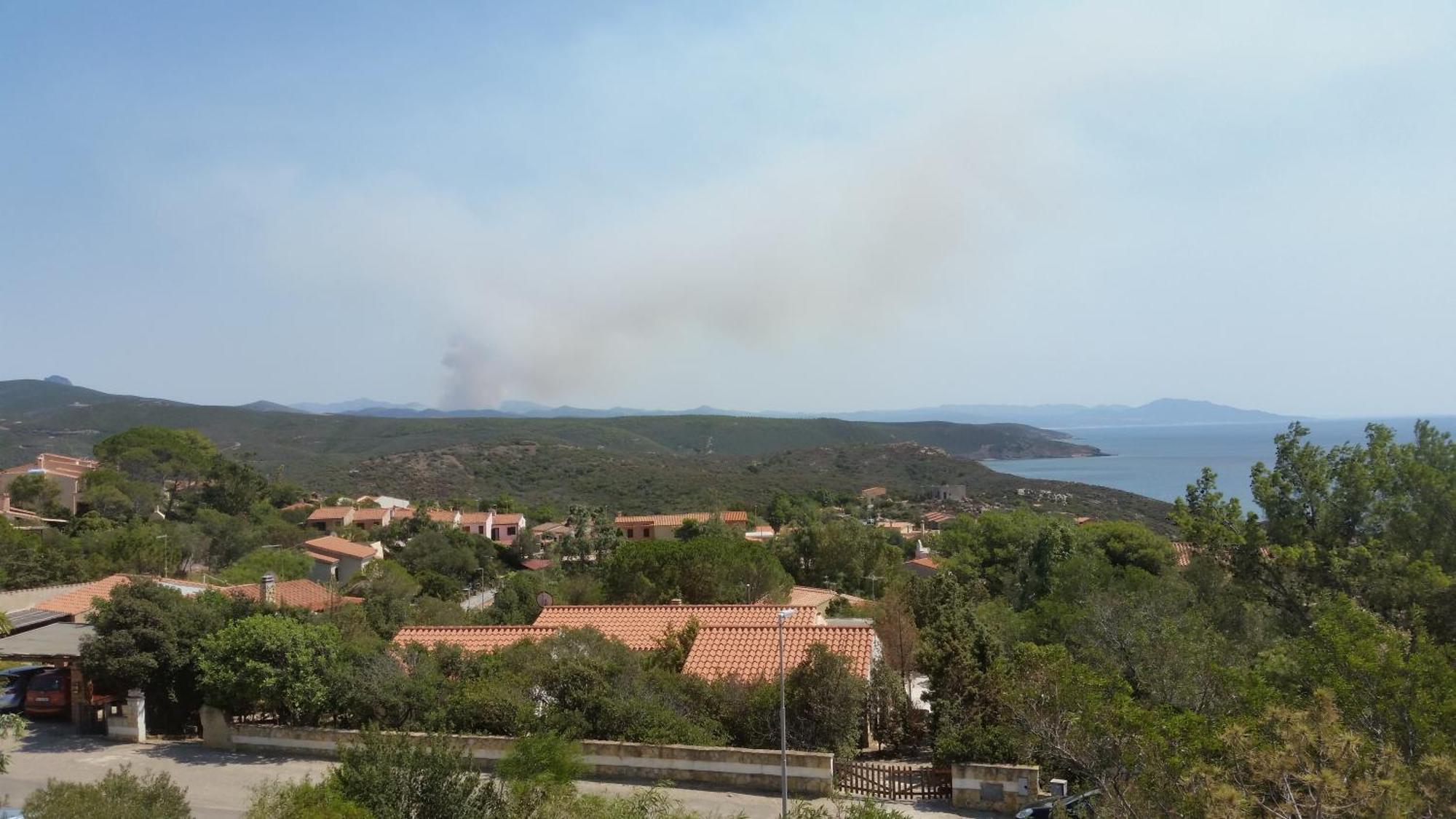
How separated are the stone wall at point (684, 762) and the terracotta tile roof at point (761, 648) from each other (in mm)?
2698

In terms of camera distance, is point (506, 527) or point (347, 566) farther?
point (506, 527)

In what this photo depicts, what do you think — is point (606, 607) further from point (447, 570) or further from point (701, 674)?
point (447, 570)

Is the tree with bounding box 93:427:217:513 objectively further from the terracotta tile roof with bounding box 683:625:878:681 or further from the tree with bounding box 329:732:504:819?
the tree with bounding box 329:732:504:819

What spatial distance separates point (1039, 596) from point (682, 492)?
6329 centimetres

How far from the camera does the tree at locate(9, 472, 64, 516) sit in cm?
4600

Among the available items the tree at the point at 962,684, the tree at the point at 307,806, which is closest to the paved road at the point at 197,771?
the tree at the point at 962,684

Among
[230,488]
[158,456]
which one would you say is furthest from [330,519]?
[158,456]

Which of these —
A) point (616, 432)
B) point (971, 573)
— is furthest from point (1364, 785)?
point (616, 432)

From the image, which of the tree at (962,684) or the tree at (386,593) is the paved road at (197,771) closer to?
the tree at (962,684)

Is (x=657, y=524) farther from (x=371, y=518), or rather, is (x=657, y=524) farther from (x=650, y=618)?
(x=650, y=618)

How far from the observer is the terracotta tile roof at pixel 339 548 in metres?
46.6

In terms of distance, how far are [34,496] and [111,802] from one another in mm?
47564

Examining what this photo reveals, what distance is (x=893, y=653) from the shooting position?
20.5 meters

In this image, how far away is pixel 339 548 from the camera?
47344mm
